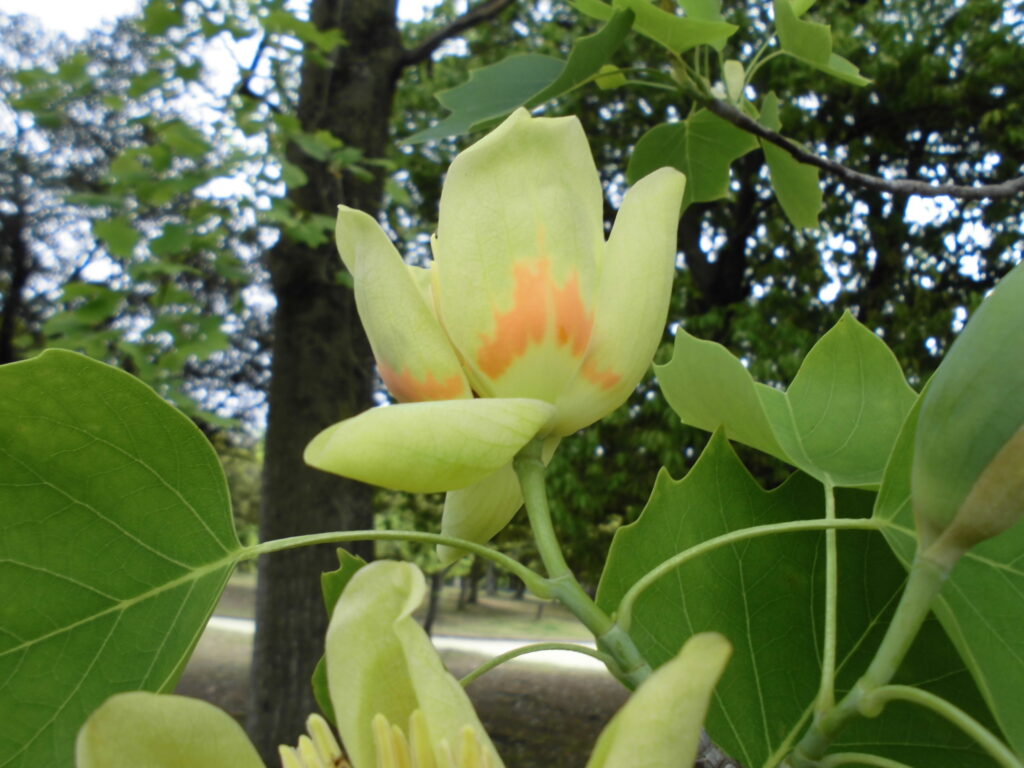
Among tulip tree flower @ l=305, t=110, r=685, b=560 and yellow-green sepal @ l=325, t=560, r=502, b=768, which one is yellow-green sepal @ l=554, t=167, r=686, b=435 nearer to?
tulip tree flower @ l=305, t=110, r=685, b=560

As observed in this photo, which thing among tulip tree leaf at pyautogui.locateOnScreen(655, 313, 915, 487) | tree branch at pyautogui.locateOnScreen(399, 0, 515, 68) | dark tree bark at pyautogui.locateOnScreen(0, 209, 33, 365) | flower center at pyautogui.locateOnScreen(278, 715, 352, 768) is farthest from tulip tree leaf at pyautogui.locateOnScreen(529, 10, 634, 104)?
dark tree bark at pyautogui.locateOnScreen(0, 209, 33, 365)

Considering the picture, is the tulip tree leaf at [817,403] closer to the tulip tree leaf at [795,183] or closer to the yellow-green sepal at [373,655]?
the yellow-green sepal at [373,655]

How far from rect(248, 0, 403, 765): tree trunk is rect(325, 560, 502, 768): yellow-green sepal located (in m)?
2.40

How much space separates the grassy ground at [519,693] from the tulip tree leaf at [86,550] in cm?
356

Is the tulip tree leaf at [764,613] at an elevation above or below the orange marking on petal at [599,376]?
below

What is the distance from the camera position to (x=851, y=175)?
2.64 ft

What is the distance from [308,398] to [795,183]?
2.19m

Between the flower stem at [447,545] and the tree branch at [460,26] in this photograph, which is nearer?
the flower stem at [447,545]

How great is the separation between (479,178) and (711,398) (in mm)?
159

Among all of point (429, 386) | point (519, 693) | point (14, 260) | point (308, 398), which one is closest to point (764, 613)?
point (429, 386)

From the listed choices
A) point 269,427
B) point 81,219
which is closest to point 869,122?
point 269,427

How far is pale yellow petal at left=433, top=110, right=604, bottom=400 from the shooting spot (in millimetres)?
311

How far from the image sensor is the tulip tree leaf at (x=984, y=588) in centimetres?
33

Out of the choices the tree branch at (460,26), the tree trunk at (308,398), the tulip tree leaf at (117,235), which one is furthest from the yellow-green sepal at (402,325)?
the tree branch at (460,26)
